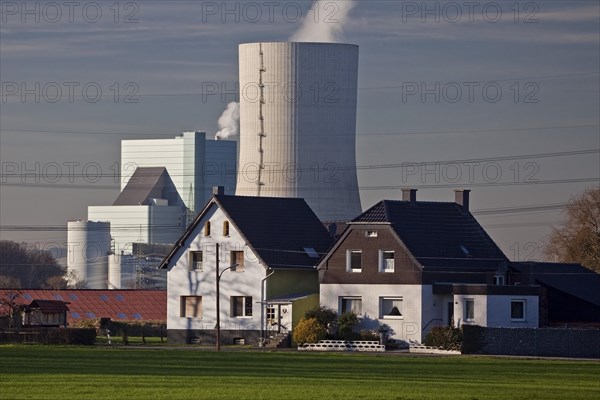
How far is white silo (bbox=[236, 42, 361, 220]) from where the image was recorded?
100625 millimetres

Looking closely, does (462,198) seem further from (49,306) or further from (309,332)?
(49,306)

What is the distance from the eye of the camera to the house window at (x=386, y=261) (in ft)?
204

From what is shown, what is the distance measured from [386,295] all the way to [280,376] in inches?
999

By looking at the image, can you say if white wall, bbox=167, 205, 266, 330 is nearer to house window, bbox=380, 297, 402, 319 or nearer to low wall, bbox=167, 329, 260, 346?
low wall, bbox=167, 329, 260, 346

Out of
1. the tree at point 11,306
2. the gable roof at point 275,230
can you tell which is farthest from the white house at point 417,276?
the tree at point 11,306

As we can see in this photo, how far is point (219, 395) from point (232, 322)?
1396 inches

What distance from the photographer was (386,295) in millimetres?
61625

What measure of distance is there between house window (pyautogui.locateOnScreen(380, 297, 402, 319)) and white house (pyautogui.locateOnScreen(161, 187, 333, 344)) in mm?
3643

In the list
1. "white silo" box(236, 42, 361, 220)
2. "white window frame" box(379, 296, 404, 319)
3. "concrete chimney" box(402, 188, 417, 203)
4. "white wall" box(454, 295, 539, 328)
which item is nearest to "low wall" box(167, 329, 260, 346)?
"white window frame" box(379, 296, 404, 319)

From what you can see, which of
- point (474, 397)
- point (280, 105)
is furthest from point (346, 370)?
point (280, 105)

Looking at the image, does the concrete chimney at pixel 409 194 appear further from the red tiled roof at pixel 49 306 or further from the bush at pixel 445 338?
the red tiled roof at pixel 49 306

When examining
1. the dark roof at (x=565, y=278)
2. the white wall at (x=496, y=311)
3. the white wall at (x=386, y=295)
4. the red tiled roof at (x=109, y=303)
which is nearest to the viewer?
the white wall at (x=496, y=311)

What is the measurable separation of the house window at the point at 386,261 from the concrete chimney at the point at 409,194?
473cm

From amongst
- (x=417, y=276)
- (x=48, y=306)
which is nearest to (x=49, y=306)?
(x=48, y=306)
